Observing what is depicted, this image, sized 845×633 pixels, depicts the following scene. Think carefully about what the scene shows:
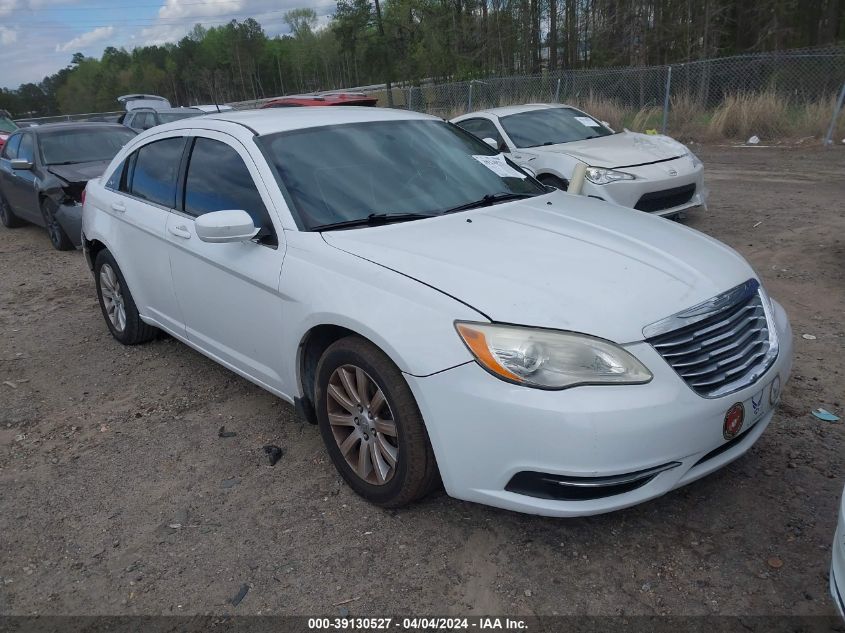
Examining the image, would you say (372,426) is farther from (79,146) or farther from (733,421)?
(79,146)

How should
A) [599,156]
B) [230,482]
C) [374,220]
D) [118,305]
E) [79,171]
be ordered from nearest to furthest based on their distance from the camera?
[374,220] < [230,482] < [118,305] < [599,156] < [79,171]

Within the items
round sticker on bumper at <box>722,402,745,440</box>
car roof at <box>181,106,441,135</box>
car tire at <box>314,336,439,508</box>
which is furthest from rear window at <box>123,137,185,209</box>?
round sticker on bumper at <box>722,402,745,440</box>

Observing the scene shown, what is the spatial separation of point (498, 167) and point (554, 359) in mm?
1953

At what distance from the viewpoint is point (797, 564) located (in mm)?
2504

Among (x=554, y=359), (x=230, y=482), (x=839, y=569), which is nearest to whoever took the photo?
(x=839, y=569)

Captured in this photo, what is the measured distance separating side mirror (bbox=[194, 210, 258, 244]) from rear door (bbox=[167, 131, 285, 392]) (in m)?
0.11

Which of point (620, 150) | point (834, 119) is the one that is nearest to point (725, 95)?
point (834, 119)

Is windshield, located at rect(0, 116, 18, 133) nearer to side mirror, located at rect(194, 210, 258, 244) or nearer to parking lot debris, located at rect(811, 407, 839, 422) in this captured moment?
side mirror, located at rect(194, 210, 258, 244)

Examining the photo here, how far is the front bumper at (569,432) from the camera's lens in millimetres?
2307

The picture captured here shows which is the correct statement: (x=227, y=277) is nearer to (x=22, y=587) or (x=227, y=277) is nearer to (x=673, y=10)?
(x=22, y=587)

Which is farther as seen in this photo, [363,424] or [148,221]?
[148,221]

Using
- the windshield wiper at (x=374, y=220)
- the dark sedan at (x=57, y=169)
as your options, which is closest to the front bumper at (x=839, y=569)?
the windshield wiper at (x=374, y=220)

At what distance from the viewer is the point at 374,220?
10.6ft

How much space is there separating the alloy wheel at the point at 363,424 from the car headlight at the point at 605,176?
502 centimetres
